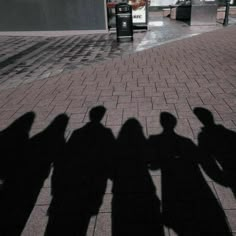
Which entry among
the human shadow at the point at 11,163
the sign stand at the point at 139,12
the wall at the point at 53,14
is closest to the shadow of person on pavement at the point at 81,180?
the human shadow at the point at 11,163

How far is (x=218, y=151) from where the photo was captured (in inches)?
144

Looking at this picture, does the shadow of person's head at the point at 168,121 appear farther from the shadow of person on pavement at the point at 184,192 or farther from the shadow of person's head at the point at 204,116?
the shadow of person's head at the point at 204,116

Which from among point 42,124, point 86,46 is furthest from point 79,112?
point 86,46

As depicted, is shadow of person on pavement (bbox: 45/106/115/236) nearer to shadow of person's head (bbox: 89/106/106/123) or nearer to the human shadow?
shadow of person's head (bbox: 89/106/106/123)

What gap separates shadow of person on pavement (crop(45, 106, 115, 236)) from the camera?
2.70 m

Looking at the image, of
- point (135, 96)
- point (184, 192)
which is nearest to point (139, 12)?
point (135, 96)

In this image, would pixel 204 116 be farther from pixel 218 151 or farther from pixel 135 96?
pixel 135 96

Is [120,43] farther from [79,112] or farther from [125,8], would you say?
[79,112]

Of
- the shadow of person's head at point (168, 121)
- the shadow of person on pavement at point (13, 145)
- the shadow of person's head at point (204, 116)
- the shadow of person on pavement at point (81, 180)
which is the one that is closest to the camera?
the shadow of person on pavement at point (81, 180)

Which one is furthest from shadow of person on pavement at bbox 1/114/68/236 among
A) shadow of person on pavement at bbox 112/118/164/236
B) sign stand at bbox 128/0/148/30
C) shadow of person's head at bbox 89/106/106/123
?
sign stand at bbox 128/0/148/30

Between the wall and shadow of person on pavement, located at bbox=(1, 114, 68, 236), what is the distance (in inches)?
382

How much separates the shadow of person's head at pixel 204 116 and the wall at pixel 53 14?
9.61 m

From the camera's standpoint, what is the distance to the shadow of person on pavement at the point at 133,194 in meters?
2.61

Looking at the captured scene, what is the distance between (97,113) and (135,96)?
104 centimetres
